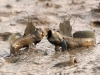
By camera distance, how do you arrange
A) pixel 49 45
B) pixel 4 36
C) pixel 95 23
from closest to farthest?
pixel 49 45 < pixel 4 36 < pixel 95 23

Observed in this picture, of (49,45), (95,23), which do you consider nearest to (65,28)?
(49,45)

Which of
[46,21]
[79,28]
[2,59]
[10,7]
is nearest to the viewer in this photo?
[2,59]

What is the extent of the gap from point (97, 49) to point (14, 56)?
54.6 inches

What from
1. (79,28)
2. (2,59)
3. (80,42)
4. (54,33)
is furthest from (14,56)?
(79,28)

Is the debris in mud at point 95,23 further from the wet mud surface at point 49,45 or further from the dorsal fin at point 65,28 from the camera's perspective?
the dorsal fin at point 65,28

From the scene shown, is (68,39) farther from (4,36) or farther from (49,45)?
(4,36)

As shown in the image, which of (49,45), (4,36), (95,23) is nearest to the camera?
(49,45)

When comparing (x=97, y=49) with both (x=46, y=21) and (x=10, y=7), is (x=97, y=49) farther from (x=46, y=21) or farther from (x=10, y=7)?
(x=10, y=7)

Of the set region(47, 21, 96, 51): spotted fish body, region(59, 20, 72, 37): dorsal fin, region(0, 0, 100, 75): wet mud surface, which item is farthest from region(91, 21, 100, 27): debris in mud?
region(59, 20, 72, 37): dorsal fin

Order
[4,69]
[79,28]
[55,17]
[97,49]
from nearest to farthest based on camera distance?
[4,69]
[97,49]
[79,28]
[55,17]

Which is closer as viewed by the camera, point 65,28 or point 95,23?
point 65,28

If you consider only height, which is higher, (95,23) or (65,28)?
(65,28)

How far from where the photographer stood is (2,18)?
8195mm

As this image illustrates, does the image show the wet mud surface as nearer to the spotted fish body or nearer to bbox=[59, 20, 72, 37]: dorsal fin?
the spotted fish body
